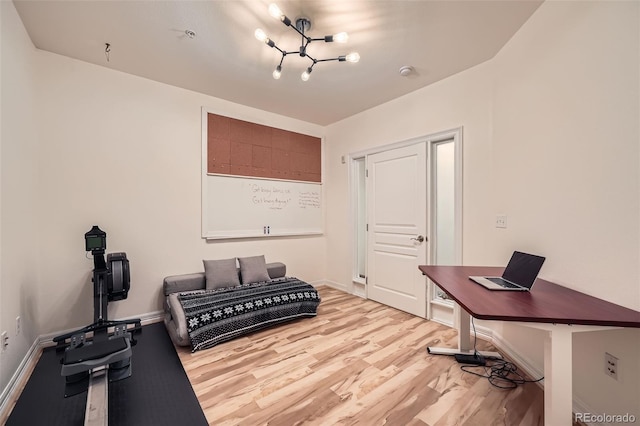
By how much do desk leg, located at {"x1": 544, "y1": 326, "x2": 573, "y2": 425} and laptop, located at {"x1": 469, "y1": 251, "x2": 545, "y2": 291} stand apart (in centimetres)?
41

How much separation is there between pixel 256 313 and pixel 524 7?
3.52m

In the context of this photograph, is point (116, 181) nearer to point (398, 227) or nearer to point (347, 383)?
point (347, 383)

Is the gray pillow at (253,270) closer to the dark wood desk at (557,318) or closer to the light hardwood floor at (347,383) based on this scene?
the light hardwood floor at (347,383)

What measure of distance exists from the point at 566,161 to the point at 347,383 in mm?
2193

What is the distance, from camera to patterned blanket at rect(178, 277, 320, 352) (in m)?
2.50

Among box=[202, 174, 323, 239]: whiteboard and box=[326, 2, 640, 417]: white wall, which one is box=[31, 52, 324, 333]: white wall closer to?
box=[202, 174, 323, 239]: whiteboard

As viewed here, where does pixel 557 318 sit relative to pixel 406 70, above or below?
below

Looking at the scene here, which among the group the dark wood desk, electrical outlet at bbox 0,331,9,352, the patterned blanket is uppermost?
the dark wood desk

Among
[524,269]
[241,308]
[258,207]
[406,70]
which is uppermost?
[406,70]

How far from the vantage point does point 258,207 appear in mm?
3920

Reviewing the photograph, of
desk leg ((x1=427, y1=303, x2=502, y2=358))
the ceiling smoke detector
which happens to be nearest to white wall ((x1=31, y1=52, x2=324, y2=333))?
the ceiling smoke detector

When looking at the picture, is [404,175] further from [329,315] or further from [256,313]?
[256,313]

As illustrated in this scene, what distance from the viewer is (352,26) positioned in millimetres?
2178

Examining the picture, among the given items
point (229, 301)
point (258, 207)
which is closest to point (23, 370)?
point (229, 301)
